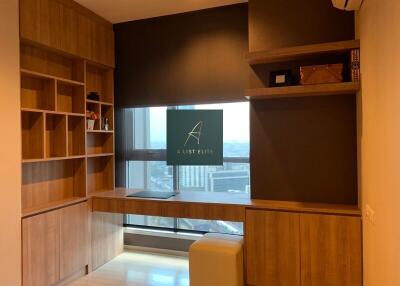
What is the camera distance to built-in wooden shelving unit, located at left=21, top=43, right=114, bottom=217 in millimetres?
3004

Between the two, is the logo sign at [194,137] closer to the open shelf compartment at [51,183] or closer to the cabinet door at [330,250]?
the open shelf compartment at [51,183]

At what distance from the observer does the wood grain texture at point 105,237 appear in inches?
142

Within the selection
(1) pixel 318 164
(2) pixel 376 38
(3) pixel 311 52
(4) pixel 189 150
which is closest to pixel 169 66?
(4) pixel 189 150

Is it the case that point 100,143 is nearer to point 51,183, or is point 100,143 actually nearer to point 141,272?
point 51,183

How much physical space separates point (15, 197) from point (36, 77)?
1180 mm

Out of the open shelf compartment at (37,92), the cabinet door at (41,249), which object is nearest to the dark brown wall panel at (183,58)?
the open shelf compartment at (37,92)

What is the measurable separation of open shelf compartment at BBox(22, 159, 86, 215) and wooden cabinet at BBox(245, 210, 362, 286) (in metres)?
1.95

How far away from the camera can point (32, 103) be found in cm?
309

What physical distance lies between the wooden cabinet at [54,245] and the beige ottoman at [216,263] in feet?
4.37

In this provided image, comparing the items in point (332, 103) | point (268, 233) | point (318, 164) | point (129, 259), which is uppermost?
point (332, 103)

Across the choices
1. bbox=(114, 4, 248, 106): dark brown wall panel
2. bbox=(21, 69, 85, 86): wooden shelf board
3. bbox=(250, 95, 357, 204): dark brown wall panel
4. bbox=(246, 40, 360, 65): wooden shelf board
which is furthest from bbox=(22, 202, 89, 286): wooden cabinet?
bbox=(246, 40, 360, 65): wooden shelf board

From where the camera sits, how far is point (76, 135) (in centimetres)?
353

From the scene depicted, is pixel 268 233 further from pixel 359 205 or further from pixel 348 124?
pixel 348 124

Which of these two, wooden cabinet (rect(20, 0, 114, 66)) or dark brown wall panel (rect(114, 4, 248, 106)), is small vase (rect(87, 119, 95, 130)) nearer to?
dark brown wall panel (rect(114, 4, 248, 106))
